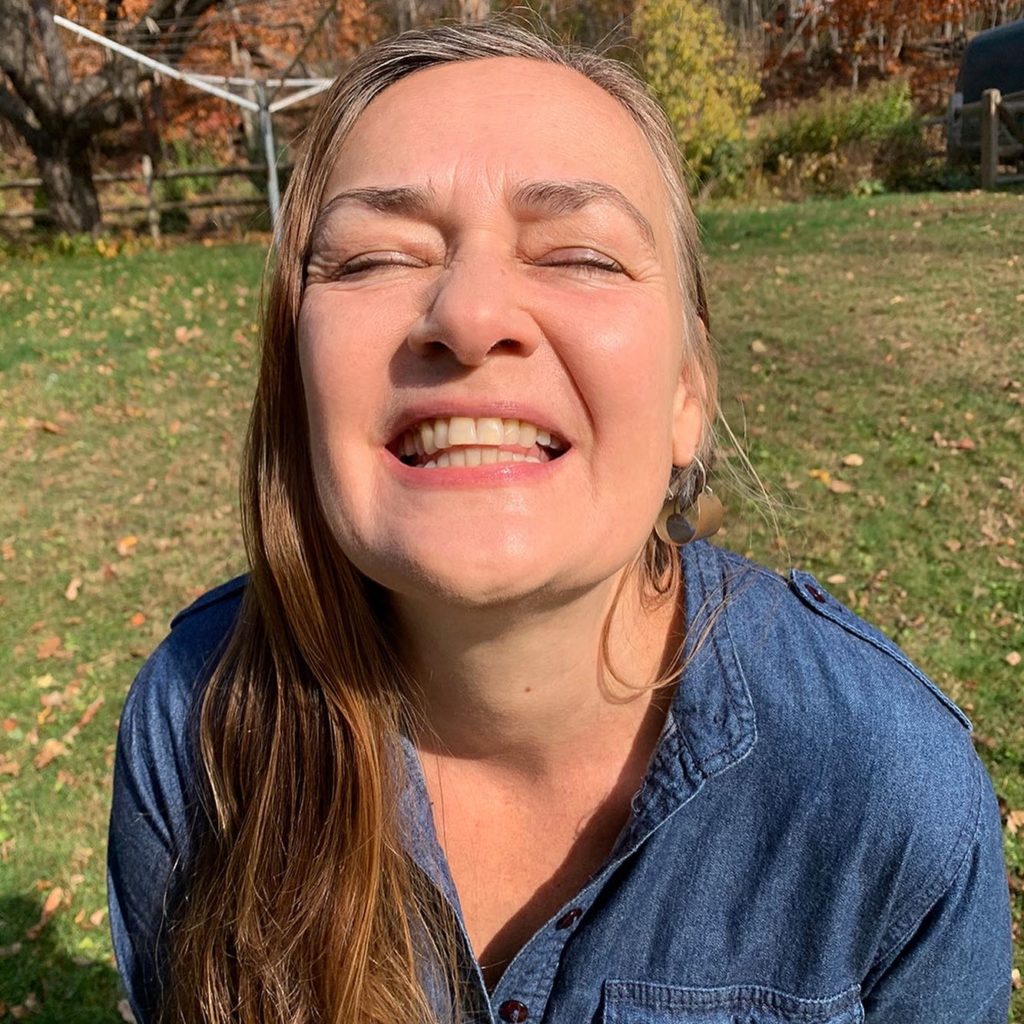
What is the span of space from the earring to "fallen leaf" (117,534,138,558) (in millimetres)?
4760

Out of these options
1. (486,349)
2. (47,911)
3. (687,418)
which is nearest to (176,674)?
(486,349)

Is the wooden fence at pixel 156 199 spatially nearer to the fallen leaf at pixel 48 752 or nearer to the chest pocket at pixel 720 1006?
the fallen leaf at pixel 48 752

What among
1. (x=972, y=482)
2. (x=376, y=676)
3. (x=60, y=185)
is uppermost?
(x=60, y=185)

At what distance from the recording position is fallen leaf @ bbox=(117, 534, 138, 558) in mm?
5824

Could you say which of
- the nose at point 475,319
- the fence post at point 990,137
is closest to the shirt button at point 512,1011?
the nose at point 475,319

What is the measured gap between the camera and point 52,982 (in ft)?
10.6

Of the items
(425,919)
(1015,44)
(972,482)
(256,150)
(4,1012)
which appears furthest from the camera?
(256,150)

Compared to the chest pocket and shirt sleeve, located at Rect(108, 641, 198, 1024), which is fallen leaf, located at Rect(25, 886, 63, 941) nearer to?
shirt sleeve, located at Rect(108, 641, 198, 1024)

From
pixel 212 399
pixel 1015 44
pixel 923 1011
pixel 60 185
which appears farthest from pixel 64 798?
pixel 1015 44

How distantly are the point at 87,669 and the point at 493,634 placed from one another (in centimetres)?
391

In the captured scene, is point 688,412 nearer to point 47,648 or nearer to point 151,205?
point 47,648

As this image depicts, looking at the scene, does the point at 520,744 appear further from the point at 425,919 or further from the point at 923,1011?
the point at 923,1011

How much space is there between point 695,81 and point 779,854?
1680 centimetres

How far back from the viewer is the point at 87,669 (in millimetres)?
4758
